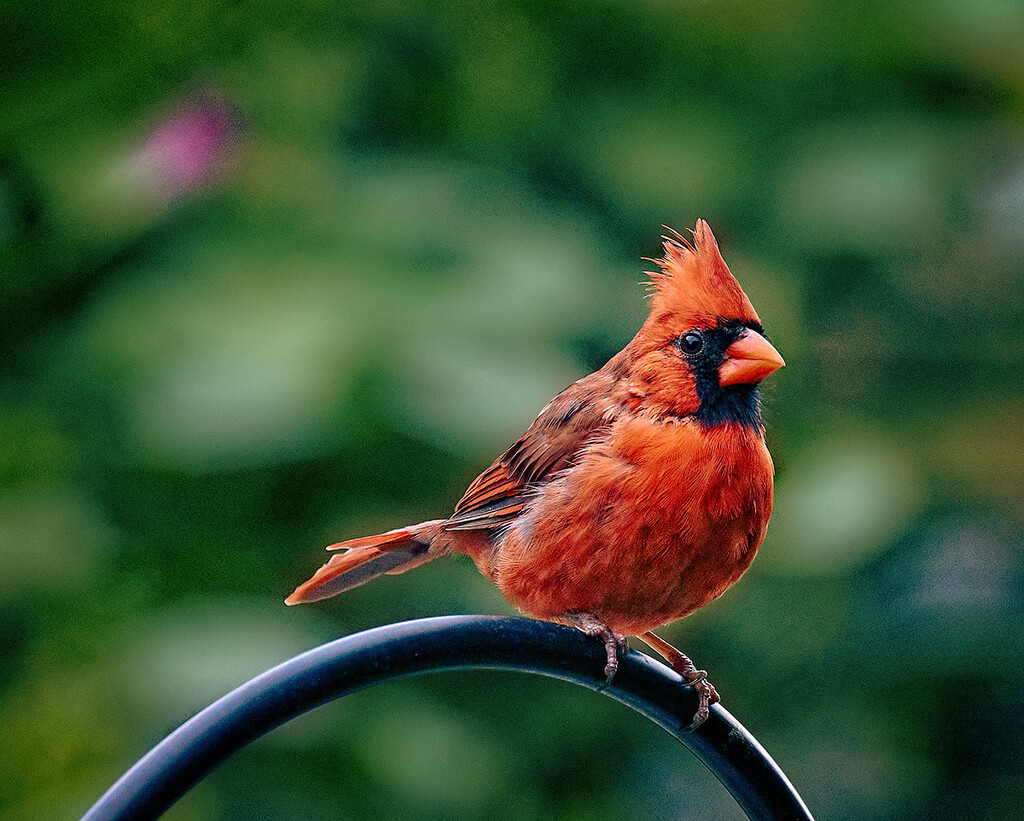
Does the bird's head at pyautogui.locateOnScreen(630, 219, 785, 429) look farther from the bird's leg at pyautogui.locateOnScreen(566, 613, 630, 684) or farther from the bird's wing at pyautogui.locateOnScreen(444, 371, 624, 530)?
the bird's leg at pyautogui.locateOnScreen(566, 613, 630, 684)

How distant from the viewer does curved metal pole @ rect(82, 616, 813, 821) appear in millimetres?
1083

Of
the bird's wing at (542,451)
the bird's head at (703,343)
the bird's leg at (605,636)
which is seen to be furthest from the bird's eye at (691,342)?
the bird's leg at (605,636)

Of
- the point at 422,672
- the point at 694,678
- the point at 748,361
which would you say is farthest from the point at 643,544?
the point at 422,672

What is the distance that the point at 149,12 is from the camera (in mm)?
2557

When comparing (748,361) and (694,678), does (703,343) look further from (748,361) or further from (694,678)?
(694,678)

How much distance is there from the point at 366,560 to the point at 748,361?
0.66 meters

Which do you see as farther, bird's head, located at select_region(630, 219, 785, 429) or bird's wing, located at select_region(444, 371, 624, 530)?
bird's wing, located at select_region(444, 371, 624, 530)

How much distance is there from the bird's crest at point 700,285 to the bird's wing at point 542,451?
19 cm

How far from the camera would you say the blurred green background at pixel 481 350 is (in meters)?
2.27

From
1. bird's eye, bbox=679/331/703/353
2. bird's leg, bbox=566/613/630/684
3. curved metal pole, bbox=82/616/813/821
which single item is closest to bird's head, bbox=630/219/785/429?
bird's eye, bbox=679/331/703/353

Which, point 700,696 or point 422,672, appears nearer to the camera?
point 422,672

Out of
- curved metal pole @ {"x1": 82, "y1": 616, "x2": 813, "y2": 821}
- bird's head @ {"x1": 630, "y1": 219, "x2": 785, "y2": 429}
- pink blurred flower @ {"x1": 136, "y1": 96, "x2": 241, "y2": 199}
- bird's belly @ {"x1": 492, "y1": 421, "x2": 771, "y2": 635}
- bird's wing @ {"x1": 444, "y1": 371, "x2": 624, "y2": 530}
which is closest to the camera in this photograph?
curved metal pole @ {"x1": 82, "y1": 616, "x2": 813, "y2": 821}

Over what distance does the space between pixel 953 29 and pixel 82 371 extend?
1.97 metres

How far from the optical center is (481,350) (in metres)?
2.35
